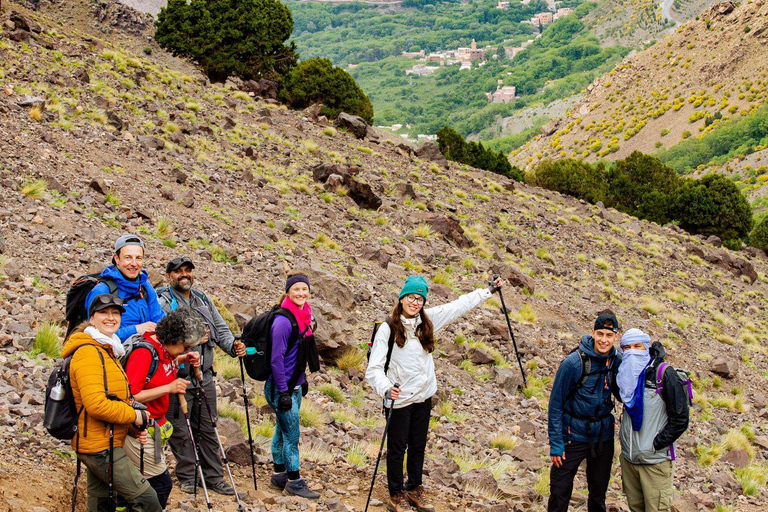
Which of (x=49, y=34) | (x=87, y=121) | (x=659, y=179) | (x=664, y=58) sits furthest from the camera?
(x=664, y=58)

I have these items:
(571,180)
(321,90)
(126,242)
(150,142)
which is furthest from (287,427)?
(571,180)

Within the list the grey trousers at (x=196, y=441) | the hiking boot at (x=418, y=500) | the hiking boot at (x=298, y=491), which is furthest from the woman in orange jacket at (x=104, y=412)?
the hiking boot at (x=418, y=500)

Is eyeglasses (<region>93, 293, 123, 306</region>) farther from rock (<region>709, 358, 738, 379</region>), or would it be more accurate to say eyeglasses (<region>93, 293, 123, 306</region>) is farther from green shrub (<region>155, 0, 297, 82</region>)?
green shrub (<region>155, 0, 297, 82</region>)

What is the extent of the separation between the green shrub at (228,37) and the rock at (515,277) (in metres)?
23.4

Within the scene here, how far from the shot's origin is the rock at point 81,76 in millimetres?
19016

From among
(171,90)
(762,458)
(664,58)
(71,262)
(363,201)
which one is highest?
(664,58)

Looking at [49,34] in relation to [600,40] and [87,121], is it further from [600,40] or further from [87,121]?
[600,40]

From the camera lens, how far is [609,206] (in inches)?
1485

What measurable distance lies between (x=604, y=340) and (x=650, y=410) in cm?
72

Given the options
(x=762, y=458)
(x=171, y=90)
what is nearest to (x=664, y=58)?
(x=171, y=90)

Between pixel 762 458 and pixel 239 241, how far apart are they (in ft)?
34.8

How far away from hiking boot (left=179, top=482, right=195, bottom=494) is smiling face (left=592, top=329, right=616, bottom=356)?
363 centimetres

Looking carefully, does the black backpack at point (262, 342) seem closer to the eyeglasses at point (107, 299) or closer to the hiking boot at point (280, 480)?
the hiking boot at point (280, 480)

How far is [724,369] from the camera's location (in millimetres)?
16281
